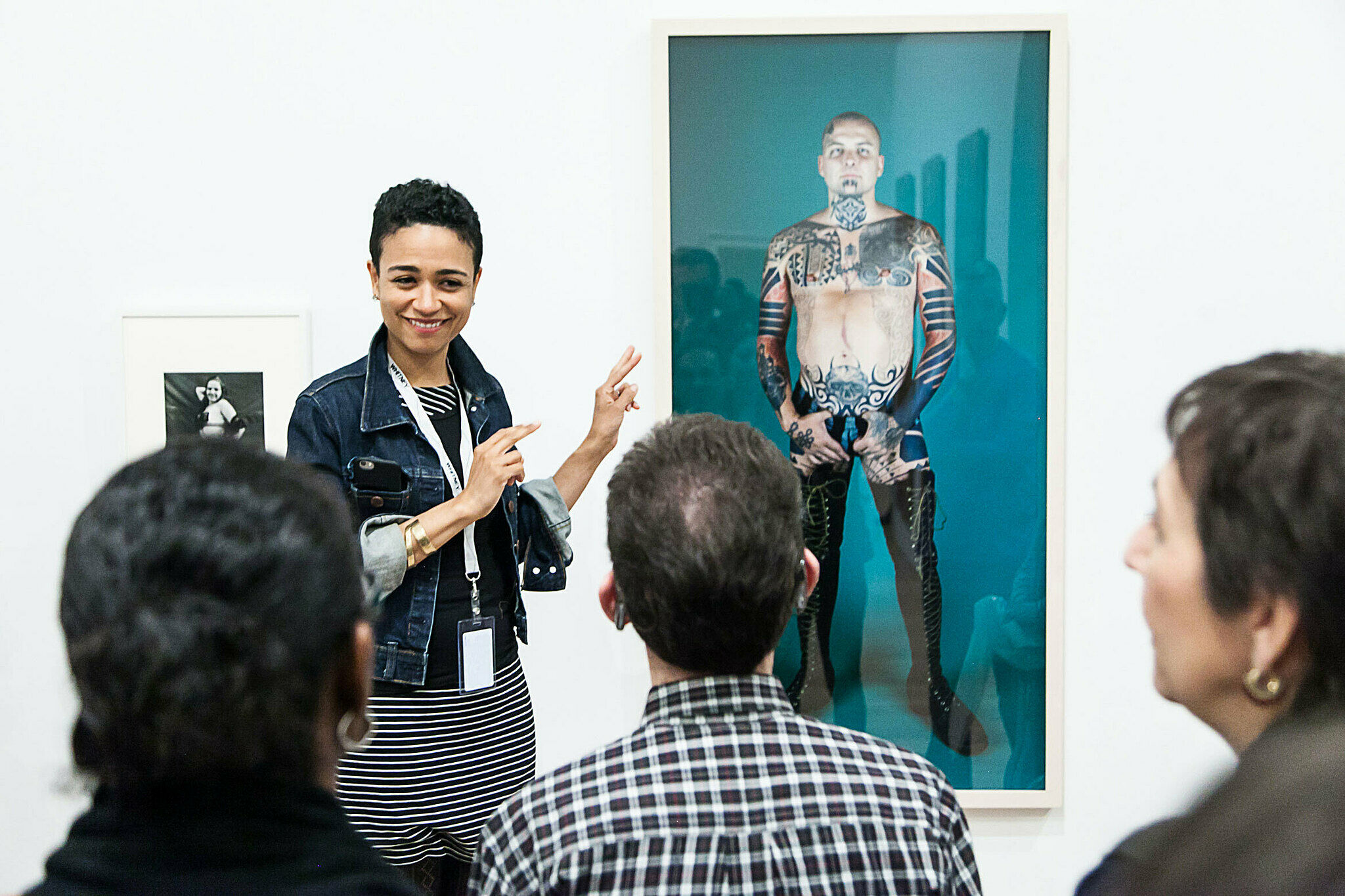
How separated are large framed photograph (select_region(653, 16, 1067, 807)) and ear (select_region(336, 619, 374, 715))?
1691 mm

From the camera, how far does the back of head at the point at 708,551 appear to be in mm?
1104

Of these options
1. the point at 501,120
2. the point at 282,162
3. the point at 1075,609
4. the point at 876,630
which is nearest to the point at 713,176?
the point at 501,120

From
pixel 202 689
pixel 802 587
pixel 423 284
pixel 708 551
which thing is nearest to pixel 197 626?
pixel 202 689

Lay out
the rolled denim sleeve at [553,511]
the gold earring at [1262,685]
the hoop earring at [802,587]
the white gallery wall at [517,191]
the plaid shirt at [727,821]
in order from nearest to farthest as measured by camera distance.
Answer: the gold earring at [1262,685], the plaid shirt at [727,821], the hoop earring at [802,587], the rolled denim sleeve at [553,511], the white gallery wall at [517,191]

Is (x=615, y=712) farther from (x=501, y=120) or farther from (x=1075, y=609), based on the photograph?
(x=501, y=120)

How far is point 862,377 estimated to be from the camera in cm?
249

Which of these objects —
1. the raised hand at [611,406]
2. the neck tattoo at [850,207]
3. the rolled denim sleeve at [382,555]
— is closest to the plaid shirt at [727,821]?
the rolled denim sleeve at [382,555]

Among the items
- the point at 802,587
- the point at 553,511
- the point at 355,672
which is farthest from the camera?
the point at 553,511

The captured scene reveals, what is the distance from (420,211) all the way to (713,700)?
3.92 feet

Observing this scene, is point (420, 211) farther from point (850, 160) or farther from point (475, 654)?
point (850, 160)

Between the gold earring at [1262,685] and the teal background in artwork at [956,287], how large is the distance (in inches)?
66.3

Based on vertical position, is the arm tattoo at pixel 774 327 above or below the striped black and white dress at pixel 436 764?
above

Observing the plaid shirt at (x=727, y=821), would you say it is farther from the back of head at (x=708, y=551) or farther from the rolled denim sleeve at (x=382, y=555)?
the rolled denim sleeve at (x=382, y=555)

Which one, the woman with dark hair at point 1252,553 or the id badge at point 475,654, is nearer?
the woman with dark hair at point 1252,553
